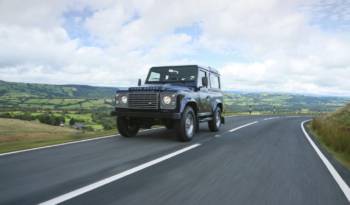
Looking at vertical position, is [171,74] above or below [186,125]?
above

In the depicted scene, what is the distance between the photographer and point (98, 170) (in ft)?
17.6

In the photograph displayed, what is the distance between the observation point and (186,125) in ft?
31.4

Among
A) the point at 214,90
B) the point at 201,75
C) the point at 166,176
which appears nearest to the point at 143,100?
the point at 201,75

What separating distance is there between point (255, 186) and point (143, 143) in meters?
4.72

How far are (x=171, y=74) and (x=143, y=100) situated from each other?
236cm

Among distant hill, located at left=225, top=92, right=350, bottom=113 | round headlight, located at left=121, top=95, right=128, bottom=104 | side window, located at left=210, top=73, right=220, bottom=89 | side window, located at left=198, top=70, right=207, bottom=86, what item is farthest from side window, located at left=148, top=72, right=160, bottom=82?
distant hill, located at left=225, top=92, right=350, bottom=113

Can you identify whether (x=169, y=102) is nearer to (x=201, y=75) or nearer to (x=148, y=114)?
(x=148, y=114)

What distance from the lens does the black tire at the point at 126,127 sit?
403 inches

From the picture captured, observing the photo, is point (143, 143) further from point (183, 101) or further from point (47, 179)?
point (47, 179)

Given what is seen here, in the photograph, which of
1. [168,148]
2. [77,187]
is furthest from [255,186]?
[168,148]

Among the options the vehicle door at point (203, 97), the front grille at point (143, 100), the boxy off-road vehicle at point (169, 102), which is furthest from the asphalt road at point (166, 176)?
the vehicle door at point (203, 97)

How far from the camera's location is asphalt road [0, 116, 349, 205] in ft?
13.0

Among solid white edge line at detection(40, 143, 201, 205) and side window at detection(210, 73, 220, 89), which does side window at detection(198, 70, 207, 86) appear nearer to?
side window at detection(210, 73, 220, 89)

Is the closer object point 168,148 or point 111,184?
point 111,184
